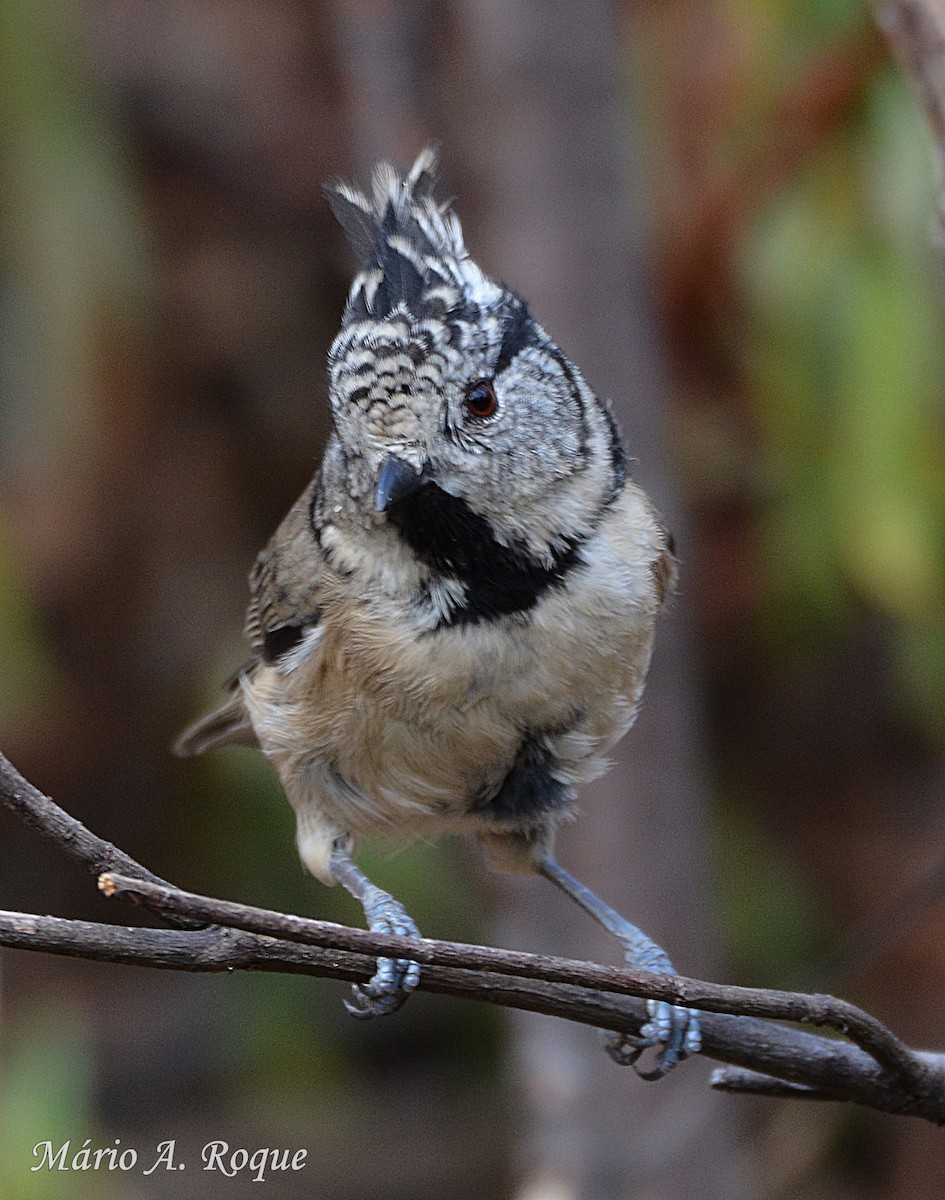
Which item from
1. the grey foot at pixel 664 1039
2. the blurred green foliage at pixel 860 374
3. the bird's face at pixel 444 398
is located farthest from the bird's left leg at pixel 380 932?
the blurred green foliage at pixel 860 374

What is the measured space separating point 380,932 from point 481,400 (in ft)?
2.83

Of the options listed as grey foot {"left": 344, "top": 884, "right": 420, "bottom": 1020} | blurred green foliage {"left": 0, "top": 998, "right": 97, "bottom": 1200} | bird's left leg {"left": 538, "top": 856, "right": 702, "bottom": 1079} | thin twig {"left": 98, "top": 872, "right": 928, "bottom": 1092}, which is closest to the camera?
thin twig {"left": 98, "top": 872, "right": 928, "bottom": 1092}

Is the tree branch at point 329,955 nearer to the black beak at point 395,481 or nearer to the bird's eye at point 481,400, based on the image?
the black beak at point 395,481

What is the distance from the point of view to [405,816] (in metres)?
2.64

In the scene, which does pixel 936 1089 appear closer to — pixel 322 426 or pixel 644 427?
pixel 644 427

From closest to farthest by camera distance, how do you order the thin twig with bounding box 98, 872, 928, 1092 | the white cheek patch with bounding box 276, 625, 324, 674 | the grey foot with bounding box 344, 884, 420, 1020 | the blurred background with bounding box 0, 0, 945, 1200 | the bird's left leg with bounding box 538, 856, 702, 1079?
the thin twig with bounding box 98, 872, 928, 1092, the grey foot with bounding box 344, 884, 420, 1020, the bird's left leg with bounding box 538, 856, 702, 1079, the white cheek patch with bounding box 276, 625, 324, 674, the blurred background with bounding box 0, 0, 945, 1200

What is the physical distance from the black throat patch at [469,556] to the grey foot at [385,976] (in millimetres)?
511

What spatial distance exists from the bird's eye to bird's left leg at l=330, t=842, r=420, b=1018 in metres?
0.80

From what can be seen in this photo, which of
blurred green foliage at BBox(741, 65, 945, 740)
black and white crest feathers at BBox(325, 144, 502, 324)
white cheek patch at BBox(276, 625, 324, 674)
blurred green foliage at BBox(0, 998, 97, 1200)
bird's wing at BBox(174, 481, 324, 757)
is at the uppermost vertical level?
blurred green foliage at BBox(741, 65, 945, 740)

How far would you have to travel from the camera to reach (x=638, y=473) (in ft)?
13.3

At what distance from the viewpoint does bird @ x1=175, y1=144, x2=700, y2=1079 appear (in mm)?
2369

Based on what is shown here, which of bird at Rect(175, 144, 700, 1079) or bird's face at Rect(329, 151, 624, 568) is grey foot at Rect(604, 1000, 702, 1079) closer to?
bird at Rect(175, 144, 700, 1079)

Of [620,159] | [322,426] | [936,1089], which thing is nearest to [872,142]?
[620,159]

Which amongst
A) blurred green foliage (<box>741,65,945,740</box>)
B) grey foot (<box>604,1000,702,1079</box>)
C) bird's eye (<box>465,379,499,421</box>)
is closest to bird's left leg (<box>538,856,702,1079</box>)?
grey foot (<box>604,1000,702,1079</box>)
